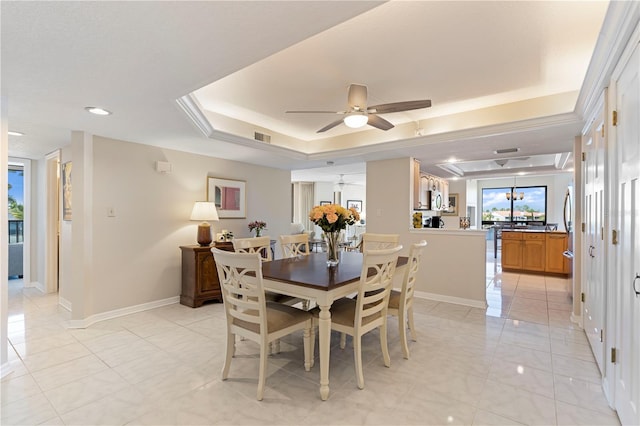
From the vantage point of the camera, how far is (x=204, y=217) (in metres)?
4.18

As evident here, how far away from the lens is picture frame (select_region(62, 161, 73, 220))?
3695 mm

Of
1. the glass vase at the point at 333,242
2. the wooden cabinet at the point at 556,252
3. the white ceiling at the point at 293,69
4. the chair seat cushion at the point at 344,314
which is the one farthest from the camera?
the wooden cabinet at the point at 556,252

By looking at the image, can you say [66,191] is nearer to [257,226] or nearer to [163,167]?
[163,167]

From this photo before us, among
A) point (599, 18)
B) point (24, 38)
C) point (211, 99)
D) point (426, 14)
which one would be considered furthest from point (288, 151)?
point (599, 18)

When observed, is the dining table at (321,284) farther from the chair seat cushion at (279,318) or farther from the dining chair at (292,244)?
the dining chair at (292,244)

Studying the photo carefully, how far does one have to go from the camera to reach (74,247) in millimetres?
3400

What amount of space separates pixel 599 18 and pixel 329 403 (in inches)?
121

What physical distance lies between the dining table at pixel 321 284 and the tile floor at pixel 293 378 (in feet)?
1.13

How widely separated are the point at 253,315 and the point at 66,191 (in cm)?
332

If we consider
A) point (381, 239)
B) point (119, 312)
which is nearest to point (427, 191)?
point (381, 239)

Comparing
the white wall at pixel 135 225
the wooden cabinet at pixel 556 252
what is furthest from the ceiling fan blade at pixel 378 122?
the wooden cabinet at pixel 556 252

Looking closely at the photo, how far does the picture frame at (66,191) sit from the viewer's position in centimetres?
370

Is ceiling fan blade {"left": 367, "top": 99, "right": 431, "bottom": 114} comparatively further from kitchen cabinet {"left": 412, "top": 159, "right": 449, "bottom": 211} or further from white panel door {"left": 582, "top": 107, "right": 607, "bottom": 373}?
kitchen cabinet {"left": 412, "top": 159, "right": 449, "bottom": 211}

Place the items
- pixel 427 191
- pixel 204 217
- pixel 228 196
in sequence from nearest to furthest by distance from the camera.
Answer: pixel 204 217 → pixel 228 196 → pixel 427 191
